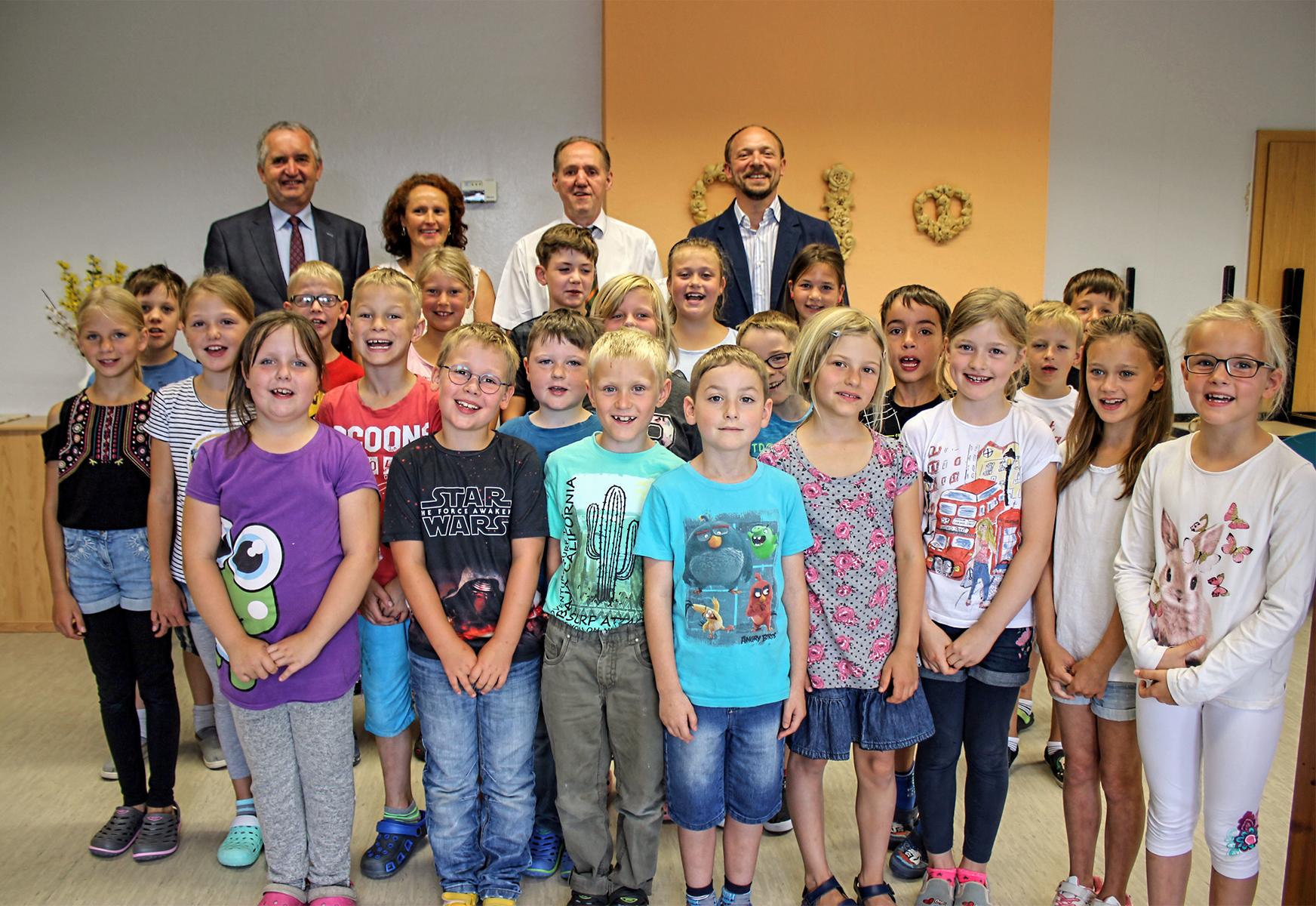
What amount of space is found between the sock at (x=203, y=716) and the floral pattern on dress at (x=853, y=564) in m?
1.93

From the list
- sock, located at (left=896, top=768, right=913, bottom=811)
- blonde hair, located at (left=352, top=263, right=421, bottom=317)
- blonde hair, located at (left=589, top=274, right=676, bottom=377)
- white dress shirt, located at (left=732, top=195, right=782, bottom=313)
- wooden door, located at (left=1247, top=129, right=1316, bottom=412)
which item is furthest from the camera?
wooden door, located at (left=1247, top=129, right=1316, bottom=412)

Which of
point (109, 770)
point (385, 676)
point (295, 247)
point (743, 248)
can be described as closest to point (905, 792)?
point (385, 676)

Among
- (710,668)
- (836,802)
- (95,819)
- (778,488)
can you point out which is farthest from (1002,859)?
(95,819)

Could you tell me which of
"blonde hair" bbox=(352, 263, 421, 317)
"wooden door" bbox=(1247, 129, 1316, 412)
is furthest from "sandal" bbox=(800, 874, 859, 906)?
"wooden door" bbox=(1247, 129, 1316, 412)

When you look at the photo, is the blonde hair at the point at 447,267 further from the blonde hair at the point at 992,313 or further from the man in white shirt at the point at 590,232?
the blonde hair at the point at 992,313

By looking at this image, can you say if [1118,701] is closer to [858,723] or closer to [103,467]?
[858,723]

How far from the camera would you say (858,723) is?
1.87 metres

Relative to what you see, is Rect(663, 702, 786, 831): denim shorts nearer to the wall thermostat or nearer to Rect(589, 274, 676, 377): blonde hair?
Rect(589, 274, 676, 377): blonde hair

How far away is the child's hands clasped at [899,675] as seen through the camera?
1.83 m

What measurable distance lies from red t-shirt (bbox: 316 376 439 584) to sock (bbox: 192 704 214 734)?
1104 millimetres

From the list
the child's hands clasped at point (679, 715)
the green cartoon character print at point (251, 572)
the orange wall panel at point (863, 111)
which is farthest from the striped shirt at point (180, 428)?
the orange wall panel at point (863, 111)

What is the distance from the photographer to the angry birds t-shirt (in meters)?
1.77

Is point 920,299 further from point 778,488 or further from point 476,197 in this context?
point 476,197

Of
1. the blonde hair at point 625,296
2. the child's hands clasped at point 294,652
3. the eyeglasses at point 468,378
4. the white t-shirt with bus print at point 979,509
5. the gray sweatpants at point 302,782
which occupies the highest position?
the blonde hair at point 625,296
